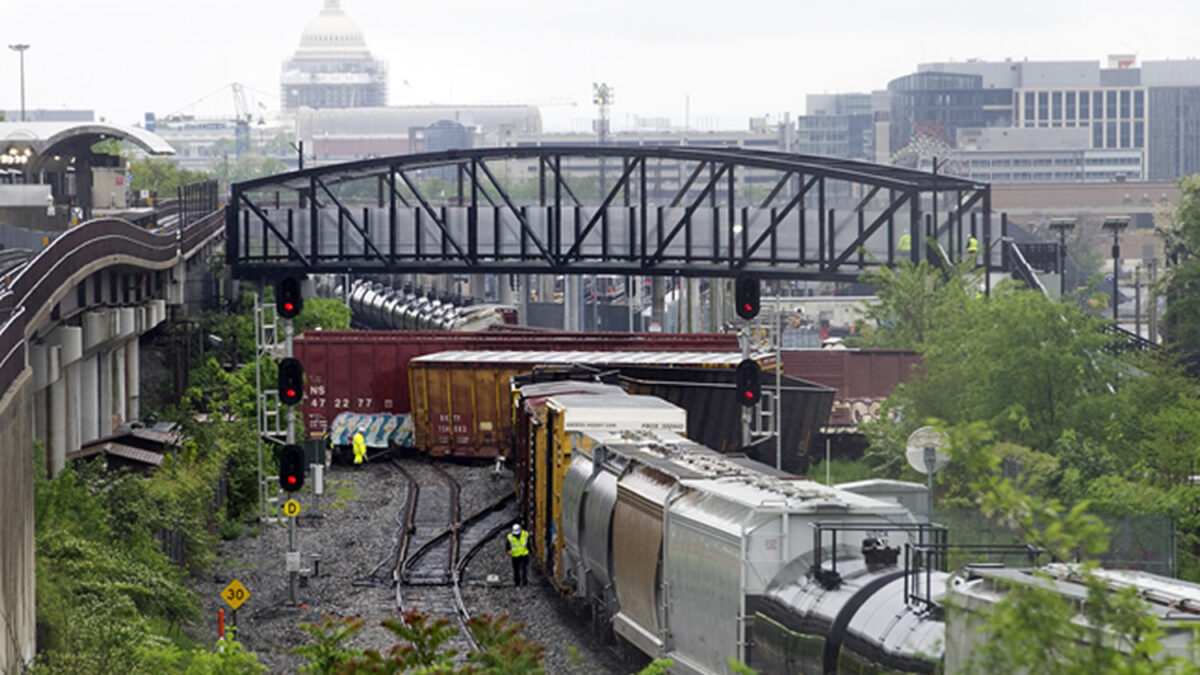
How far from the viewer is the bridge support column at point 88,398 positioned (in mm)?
49812

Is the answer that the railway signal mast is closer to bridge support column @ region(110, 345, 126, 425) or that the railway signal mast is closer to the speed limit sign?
the speed limit sign

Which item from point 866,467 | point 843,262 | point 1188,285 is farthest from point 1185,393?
point 843,262

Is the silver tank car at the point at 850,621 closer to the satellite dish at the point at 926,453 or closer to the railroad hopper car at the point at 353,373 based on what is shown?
the satellite dish at the point at 926,453

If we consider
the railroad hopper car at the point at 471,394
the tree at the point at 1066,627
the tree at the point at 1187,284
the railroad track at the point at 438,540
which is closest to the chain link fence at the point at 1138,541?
the railroad track at the point at 438,540

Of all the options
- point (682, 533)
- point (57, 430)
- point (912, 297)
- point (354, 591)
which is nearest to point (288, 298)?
point (354, 591)

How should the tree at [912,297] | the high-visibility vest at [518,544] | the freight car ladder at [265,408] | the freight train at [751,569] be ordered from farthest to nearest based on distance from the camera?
the tree at [912,297], the freight car ladder at [265,408], the high-visibility vest at [518,544], the freight train at [751,569]

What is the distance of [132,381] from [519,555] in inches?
1286

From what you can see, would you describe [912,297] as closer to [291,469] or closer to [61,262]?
[61,262]

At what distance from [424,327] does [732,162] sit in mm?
21720

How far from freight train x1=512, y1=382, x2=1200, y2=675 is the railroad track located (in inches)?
115

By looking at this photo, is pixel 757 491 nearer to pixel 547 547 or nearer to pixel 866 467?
pixel 547 547

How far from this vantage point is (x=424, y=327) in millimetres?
83188

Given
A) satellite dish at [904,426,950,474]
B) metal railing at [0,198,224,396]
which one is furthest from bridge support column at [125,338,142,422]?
satellite dish at [904,426,950,474]

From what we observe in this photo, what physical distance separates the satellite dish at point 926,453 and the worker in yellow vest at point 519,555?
10.3 m
